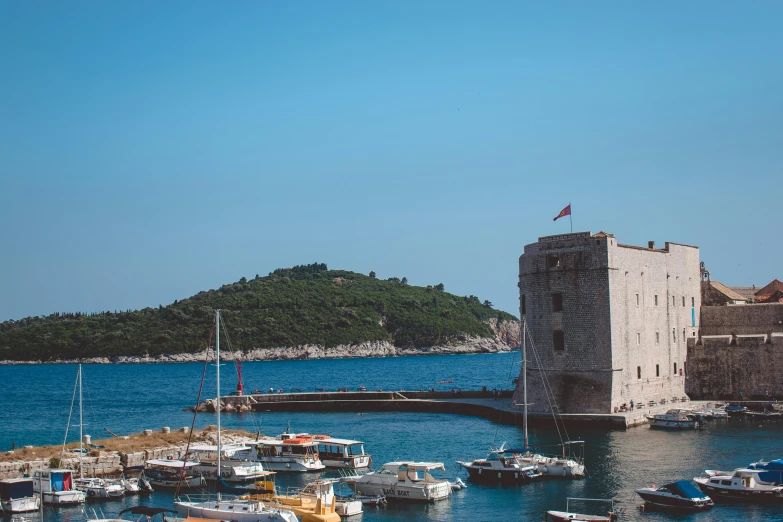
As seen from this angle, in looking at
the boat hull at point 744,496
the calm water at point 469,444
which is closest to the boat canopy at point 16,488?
the calm water at point 469,444

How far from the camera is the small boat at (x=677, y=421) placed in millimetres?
44344

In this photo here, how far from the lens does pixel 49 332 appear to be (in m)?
187

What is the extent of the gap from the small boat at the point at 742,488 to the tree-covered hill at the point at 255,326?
139495mm

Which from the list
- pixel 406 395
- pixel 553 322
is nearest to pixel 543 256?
pixel 553 322

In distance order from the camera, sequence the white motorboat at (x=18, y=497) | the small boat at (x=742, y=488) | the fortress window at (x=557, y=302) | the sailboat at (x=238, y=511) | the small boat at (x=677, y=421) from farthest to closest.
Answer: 1. the fortress window at (x=557, y=302)
2. the small boat at (x=677, y=421)
3. the white motorboat at (x=18, y=497)
4. the small boat at (x=742, y=488)
5. the sailboat at (x=238, y=511)

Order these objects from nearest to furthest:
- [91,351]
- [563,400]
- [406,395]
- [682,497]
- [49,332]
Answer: [682,497]
[563,400]
[406,395]
[91,351]
[49,332]

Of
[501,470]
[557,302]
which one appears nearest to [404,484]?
[501,470]

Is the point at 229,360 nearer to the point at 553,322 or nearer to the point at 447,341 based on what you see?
the point at 447,341

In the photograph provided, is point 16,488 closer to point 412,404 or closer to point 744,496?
point 744,496

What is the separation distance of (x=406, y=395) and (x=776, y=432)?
24798 millimetres

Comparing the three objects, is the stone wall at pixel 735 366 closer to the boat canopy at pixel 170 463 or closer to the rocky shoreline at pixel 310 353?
the boat canopy at pixel 170 463

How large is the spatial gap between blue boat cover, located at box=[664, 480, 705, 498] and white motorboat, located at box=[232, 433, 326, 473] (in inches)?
570

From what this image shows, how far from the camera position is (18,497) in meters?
30.2

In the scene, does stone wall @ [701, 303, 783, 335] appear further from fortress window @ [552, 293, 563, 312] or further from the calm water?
fortress window @ [552, 293, 563, 312]
